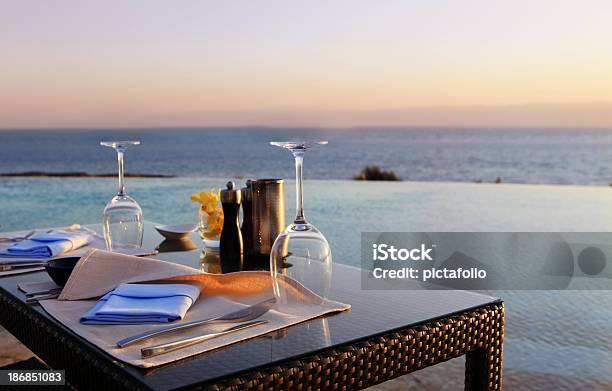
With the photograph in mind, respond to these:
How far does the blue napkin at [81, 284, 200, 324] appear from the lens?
1.01m

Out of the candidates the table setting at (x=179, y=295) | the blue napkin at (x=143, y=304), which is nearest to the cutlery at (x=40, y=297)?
the table setting at (x=179, y=295)

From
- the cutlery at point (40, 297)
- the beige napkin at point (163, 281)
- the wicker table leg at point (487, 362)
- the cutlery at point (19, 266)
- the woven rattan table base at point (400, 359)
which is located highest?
the beige napkin at point (163, 281)

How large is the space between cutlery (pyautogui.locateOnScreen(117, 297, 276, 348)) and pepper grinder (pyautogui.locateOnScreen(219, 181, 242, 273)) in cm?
53

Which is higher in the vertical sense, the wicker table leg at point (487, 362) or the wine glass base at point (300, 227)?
the wine glass base at point (300, 227)

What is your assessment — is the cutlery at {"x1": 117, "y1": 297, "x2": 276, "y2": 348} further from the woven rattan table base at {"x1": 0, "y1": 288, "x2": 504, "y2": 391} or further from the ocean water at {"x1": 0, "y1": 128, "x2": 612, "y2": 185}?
the ocean water at {"x1": 0, "y1": 128, "x2": 612, "y2": 185}

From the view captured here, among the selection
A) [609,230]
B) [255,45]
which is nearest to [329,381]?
[609,230]

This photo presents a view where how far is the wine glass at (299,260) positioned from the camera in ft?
3.58

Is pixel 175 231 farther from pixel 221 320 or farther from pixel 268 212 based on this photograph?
pixel 221 320

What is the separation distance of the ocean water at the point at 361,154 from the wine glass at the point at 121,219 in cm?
1114

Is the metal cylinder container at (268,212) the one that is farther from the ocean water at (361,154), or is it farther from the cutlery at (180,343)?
the ocean water at (361,154)

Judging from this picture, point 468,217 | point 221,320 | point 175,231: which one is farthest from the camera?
point 468,217

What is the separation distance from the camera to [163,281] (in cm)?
122

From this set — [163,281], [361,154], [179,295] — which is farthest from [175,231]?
[361,154]

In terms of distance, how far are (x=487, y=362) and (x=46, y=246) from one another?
1.10 m
